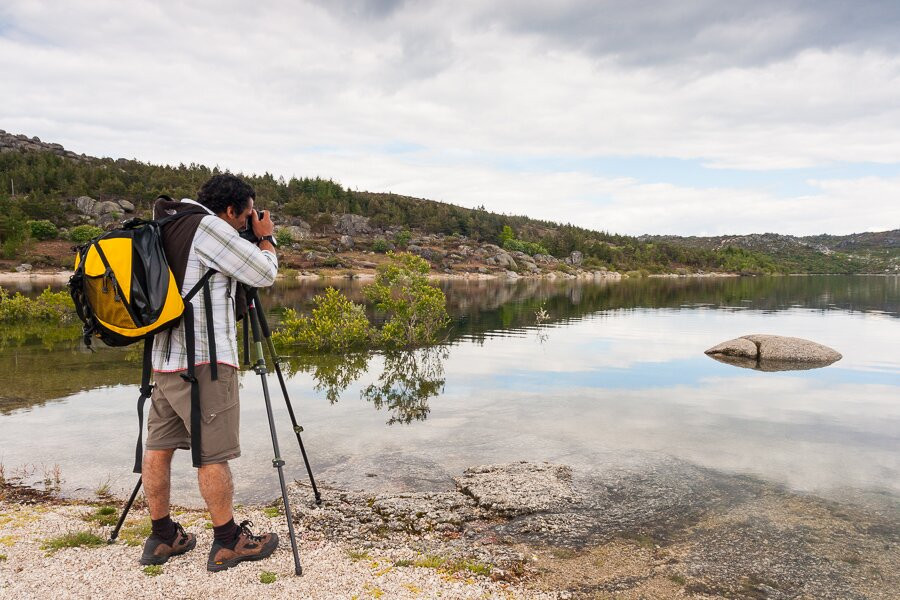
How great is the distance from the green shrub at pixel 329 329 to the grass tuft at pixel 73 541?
1592 cm

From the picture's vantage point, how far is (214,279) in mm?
4957

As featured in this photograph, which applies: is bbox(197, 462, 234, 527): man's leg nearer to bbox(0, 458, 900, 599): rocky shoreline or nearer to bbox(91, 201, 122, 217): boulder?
bbox(0, 458, 900, 599): rocky shoreline

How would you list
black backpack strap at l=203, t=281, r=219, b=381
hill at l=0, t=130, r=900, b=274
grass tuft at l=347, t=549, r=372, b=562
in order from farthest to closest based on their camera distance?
1. hill at l=0, t=130, r=900, b=274
2. grass tuft at l=347, t=549, r=372, b=562
3. black backpack strap at l=203, t=281, r=219, b=381

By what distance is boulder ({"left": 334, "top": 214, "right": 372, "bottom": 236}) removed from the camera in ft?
433

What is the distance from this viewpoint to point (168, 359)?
15.9 feet

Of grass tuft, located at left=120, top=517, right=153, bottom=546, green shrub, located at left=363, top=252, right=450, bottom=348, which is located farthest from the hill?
grass tuft, located at left=120, top=517, right=153, bottom=546

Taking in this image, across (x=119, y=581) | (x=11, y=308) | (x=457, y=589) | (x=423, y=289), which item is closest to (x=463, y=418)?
(x=457, y=589)

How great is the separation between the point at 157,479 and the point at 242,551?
1.03m

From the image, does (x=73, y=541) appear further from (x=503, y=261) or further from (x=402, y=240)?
(x=402, y=240)

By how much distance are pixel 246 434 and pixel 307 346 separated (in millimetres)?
11415

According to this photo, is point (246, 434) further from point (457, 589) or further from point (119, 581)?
point (457, 589)

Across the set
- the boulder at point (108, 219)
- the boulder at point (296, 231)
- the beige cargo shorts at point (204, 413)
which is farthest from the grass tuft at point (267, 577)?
the boulder at point (108, 219)

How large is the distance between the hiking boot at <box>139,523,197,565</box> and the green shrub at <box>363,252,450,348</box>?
58.1 ft

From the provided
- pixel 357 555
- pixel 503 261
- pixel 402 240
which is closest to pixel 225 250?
pixel 357 555
